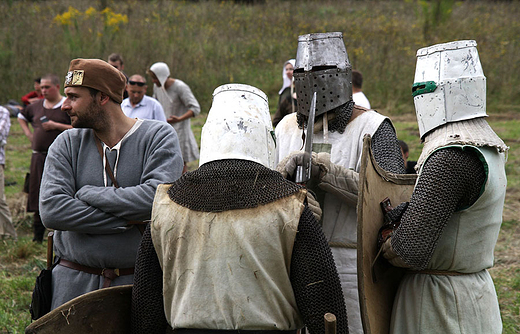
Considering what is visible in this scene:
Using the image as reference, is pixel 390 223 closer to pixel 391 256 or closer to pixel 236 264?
pixel 391 256

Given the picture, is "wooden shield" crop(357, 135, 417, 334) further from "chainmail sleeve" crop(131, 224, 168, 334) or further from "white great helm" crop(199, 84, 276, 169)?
"chainmail sleeve" crop(131, 224, 168, 334)

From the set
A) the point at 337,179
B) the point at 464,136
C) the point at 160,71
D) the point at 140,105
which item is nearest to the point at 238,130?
the point at 337,179

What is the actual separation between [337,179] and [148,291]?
3.38ft

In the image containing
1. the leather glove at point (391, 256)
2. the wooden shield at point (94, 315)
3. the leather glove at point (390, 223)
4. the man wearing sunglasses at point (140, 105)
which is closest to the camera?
the wooden shield at point (94, 315)

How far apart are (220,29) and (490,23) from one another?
28.9ft

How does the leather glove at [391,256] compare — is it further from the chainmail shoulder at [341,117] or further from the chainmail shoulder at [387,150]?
the chainmail shoulder at [341,117]

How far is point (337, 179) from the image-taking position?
260 centimetres

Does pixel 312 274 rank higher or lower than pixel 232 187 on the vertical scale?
lower

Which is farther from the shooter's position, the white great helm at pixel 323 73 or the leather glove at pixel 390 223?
the white great helm at pixel 323 73

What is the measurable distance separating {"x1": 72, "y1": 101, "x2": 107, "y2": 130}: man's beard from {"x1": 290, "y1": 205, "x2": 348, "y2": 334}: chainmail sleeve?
4.52 feet

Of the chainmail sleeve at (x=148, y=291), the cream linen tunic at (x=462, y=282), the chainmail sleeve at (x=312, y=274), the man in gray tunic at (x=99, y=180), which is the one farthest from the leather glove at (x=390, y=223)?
the man in gray tunic at (x=99, y=180)

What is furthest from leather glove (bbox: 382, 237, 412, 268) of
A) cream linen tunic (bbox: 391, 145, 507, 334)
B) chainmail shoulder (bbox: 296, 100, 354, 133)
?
chainmail shoulder (bbox: 296, 100, 354, 133)

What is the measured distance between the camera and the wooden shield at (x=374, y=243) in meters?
2.22

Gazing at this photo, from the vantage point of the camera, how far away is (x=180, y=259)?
1.91 meters
